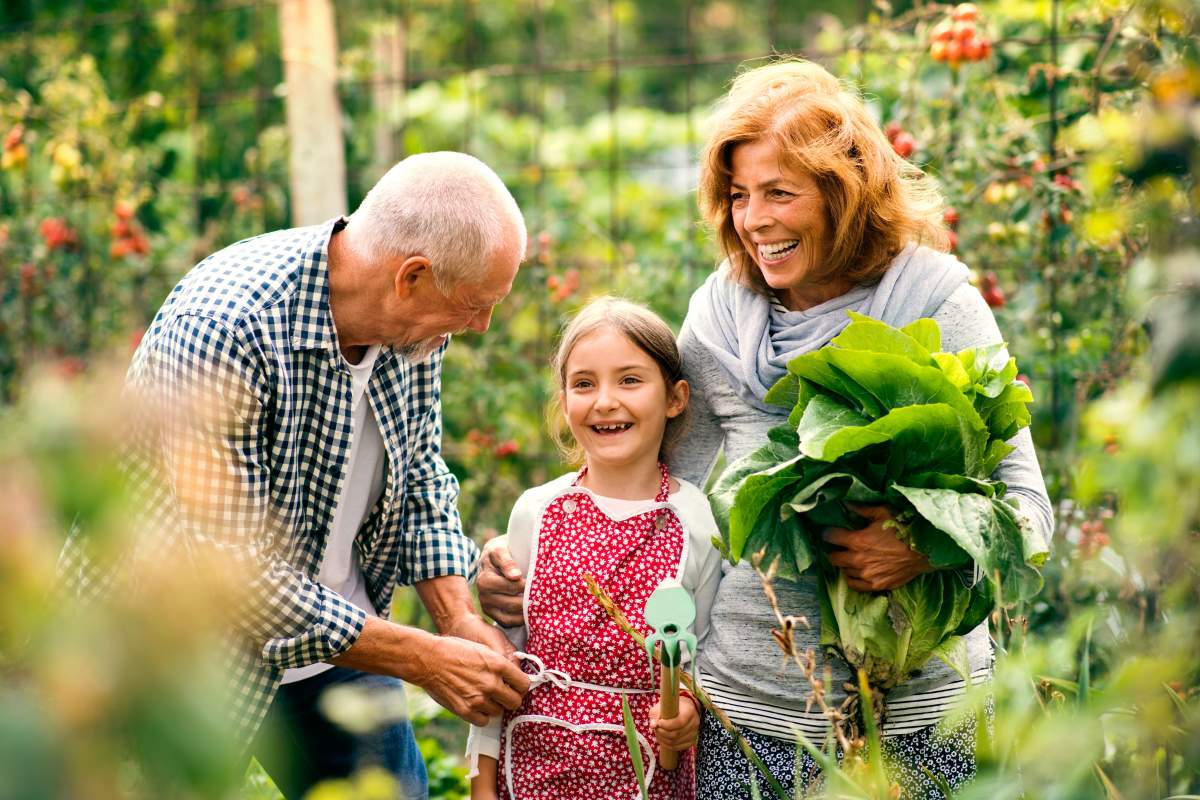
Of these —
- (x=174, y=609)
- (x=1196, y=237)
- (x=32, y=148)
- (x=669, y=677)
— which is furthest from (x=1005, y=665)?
(x=32, y=148)

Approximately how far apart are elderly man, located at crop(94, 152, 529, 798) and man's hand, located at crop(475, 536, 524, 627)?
49 mm

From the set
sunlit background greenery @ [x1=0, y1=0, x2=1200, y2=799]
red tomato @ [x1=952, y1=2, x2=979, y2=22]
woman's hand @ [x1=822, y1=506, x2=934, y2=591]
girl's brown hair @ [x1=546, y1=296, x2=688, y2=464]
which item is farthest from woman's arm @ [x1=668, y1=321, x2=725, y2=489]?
red tomato @ [x1=952, y1=2, x2=979, y2=22]

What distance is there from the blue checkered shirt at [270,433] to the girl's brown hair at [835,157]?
0.87 meters

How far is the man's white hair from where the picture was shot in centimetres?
239

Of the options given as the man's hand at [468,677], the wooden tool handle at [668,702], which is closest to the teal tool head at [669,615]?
the wooden tool handle at [668,702]

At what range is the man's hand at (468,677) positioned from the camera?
2416 mm

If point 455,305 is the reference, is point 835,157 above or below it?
above

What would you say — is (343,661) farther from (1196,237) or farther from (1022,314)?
(1022,314)

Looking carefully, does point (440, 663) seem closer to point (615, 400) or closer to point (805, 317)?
point (615, 400)

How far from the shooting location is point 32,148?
5918 mm

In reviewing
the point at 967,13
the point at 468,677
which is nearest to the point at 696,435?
the point at 468,677

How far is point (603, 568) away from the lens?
2.52 meters

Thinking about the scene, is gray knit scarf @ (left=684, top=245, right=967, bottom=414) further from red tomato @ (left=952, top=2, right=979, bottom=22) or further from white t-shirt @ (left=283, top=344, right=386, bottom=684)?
red tomato @ (left=952, top=2, right=979, bottom=22)

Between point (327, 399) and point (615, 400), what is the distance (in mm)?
595
